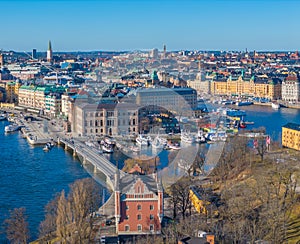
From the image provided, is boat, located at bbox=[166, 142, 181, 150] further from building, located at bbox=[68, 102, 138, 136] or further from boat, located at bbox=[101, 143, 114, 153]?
building, located at bbox=[68, 102, 138, 136]

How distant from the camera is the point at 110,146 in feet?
37.5

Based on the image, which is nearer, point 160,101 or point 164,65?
point 160,101

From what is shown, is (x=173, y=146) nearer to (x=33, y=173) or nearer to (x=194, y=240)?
(x=33, y=173)

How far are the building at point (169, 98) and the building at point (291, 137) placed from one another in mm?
5271

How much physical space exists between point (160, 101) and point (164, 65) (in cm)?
972

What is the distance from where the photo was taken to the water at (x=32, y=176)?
7379 millimetres

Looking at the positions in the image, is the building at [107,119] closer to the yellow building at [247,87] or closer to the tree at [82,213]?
the tree at [82,213]

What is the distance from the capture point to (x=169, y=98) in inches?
649

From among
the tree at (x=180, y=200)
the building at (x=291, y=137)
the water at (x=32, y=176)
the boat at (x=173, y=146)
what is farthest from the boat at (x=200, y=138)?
the tree at (x=180, y=200)

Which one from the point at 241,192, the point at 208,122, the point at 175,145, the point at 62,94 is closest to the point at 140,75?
the point at 62,94

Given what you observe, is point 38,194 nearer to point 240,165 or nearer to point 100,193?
point 100,193

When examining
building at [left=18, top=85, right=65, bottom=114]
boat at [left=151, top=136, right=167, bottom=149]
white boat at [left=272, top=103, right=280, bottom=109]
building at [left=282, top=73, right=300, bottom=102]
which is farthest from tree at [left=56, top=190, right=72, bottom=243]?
building at [left=282, top=73, right=300, bottom=102]

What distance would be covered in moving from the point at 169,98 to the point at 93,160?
7.05 m

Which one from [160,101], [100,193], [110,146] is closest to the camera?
[100,193]
